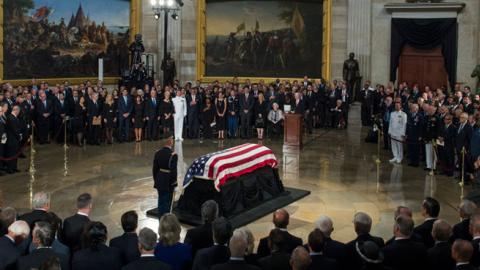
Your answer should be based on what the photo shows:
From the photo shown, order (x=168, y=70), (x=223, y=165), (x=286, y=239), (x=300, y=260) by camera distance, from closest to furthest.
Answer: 1. (x=300, y=260)
2. (x=286, y=239)
3. (x=223, y=165)
4. (x=168, y=70)

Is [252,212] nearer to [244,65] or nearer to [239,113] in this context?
[239,113]

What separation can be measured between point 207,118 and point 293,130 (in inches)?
122

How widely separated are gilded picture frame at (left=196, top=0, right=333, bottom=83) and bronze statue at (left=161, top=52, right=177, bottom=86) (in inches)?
53.8

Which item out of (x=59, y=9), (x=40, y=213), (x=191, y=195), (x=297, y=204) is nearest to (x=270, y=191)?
→ (x=297, y=204)

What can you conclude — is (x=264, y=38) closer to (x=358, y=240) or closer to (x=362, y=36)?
(x=362, y=36)

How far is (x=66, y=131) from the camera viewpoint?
1802cm

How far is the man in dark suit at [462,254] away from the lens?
521 centimetres

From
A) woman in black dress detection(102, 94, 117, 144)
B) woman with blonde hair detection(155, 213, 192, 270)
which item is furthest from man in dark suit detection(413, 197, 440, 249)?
woman in black dress detection(102, 94, 117, 144)

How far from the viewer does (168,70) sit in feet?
75.7

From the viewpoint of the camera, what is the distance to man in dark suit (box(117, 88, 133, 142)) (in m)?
18.3

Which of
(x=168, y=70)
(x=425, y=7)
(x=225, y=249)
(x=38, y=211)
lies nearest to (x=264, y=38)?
(x=168, y=70)

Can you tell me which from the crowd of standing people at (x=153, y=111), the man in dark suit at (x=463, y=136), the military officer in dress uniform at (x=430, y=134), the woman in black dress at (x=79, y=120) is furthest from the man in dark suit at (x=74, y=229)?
the woman in black dress at (x=79, y=120)

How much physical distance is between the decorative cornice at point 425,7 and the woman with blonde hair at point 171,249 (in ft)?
62.8

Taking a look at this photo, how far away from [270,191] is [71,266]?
21.7 feet
